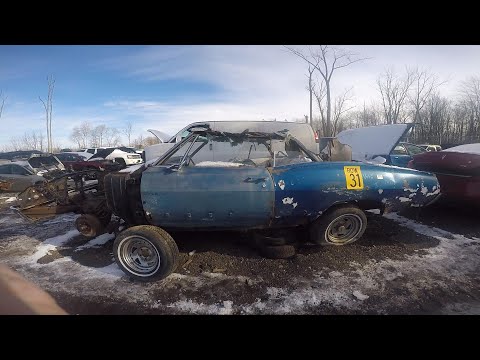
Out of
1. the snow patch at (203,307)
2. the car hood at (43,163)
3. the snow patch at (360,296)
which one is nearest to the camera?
the snow patch at (203,307)

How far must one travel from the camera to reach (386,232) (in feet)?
13.1

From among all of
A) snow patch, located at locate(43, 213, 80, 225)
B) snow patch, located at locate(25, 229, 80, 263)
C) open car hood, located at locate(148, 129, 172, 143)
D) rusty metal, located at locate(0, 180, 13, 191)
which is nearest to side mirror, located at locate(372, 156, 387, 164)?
open car hood, located at locate(148, 129, 172, 143)

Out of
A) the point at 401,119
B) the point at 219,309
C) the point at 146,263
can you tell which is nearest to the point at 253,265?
the point at 219,309

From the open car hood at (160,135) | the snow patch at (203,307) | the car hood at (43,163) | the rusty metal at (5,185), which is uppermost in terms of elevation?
the open car hood at (160,135)

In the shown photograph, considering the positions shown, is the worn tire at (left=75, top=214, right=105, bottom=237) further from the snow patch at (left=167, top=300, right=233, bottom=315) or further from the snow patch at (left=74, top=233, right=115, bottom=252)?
the snow patch at (left=167, top=300, right=233, bottom=315)

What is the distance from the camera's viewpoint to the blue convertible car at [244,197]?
2.92 m

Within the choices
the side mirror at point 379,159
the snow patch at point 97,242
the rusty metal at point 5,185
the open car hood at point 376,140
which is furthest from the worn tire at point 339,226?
the rusty metal at point 5,185

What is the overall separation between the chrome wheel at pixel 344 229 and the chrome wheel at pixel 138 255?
2241 millimetres

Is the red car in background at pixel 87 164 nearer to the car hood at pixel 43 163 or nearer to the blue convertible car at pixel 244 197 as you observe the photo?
the car hood at pixel 43 163

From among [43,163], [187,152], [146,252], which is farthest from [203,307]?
[43,163]

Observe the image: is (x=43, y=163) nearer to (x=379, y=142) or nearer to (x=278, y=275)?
(x=278, y=275)

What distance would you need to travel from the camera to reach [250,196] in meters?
2.93
